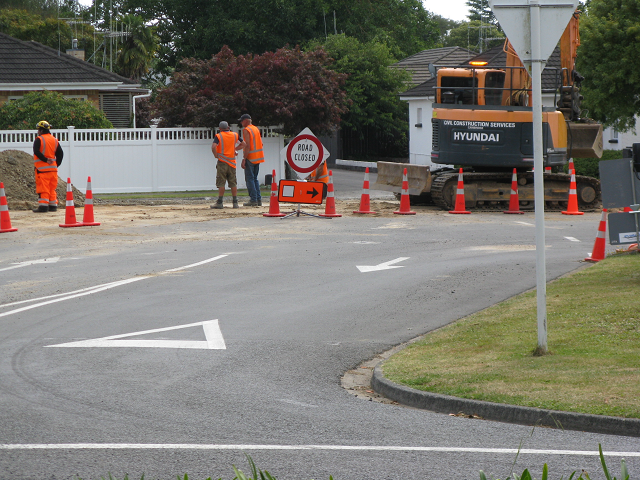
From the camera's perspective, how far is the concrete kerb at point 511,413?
5598mm

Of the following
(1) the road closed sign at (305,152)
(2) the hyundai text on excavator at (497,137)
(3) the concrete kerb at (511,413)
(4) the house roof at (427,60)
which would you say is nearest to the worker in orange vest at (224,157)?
(1) the road closed sign at (305,152)

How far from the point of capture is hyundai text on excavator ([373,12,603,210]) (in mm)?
20484

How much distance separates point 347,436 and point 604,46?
1024 inches

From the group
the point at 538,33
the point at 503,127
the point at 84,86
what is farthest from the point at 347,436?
the point at 84,86

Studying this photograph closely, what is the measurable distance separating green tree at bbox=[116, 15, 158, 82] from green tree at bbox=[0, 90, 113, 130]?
1186 inches

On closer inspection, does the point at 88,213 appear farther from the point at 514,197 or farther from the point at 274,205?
the point at 514,197

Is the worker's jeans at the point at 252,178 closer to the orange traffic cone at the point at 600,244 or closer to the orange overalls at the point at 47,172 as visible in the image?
the orange overalls at the point at 47,172

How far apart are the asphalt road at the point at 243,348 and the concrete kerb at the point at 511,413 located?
0.12m

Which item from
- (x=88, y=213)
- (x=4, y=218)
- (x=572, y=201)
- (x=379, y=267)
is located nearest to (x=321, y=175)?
(x=88, y=213)

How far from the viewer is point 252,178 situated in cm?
2102

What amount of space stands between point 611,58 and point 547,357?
23877 millimetres

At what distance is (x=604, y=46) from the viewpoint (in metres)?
28.5

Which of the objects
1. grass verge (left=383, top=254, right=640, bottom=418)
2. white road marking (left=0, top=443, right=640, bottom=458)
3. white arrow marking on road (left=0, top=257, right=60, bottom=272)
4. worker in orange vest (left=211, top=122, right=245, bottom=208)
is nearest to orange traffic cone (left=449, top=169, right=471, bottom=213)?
worker in orange vest (left=211, top=122, right=245, bottom=208)

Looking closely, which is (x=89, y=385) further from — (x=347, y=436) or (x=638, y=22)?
(x=638, y=22)
